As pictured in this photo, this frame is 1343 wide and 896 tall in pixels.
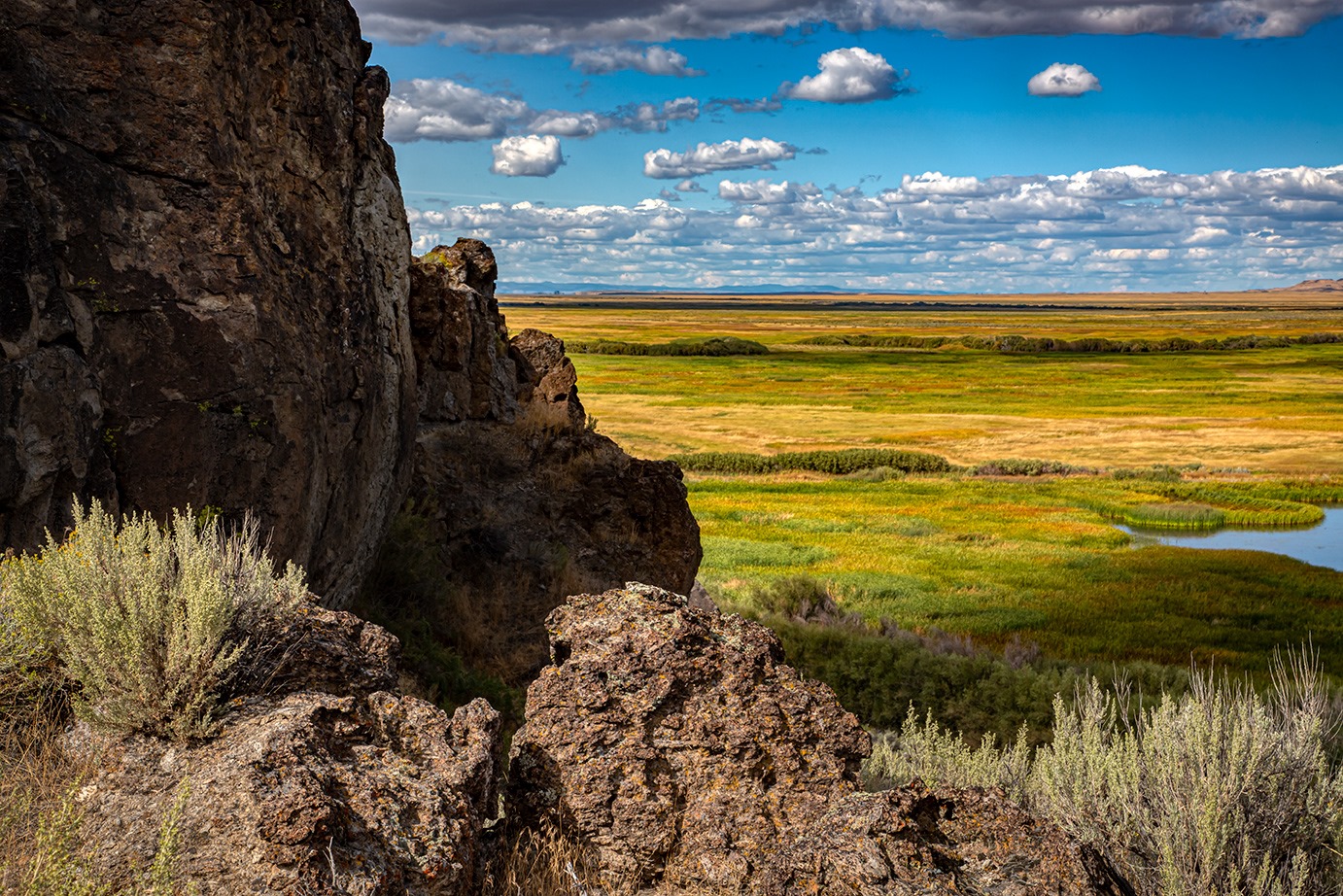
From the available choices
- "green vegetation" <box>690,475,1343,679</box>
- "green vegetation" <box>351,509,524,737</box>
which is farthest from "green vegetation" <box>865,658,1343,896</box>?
"green vegetation" <box>690,475,1343,679</box>

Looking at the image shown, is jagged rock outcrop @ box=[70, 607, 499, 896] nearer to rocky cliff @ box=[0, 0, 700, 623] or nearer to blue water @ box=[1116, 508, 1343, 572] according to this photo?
rocky cliff @ box=[0, 0, 700, 623]

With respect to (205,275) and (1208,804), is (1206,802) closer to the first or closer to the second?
(1208,804)

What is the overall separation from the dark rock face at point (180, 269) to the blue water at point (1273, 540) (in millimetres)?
33962

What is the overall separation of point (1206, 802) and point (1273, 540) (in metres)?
38.3

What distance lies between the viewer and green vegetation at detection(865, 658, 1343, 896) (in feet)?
16.2

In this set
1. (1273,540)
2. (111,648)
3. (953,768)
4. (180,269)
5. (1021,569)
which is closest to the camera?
(111,648)

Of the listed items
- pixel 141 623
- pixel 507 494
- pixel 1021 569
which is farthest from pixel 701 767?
pixel 1021 569

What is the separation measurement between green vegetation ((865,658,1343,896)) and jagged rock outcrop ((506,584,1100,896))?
2.71 ft

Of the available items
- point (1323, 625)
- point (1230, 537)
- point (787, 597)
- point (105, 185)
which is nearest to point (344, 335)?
point (105, 185)

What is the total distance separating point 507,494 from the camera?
15430 mm

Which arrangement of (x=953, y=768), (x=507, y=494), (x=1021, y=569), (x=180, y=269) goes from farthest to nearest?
(x=1021, y=569), (x=507, y=494), (x=180, y=269), (x=953, y=768)

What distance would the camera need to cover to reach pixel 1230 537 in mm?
39031

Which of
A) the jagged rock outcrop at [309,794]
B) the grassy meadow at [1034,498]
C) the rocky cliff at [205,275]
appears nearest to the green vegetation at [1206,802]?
the jagged rock outcrop at [309,794]

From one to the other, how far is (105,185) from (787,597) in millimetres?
18123
